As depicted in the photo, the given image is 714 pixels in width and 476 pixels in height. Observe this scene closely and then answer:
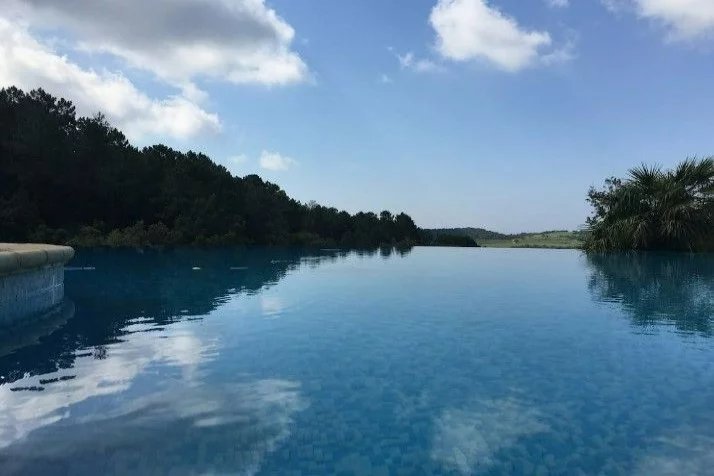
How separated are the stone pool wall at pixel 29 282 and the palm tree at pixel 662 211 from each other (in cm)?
3486

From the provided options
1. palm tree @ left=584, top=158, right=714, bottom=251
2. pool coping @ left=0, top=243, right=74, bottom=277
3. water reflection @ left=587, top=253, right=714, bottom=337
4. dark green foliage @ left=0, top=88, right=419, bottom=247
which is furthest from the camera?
dark green foliage @ left=0, top=88, right=419, bottom=247

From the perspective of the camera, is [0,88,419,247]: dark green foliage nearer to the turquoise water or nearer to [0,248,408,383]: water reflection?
[0,248,408,383]: water reflection

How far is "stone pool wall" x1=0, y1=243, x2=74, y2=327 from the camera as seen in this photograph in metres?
8.59

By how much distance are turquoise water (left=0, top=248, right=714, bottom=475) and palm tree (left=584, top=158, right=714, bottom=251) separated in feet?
85.2

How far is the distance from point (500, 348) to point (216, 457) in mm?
5060

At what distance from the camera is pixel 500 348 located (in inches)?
312

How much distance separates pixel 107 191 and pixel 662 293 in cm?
4187

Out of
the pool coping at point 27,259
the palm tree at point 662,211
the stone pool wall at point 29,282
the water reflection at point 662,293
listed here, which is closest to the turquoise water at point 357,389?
the water reflection at point 662,293

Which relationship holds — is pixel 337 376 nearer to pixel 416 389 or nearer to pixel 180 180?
pixel 416 389

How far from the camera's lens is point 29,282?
974 centimetres

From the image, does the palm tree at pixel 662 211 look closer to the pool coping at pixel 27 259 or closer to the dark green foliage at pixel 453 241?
the dark green foliage at pixel 453 241

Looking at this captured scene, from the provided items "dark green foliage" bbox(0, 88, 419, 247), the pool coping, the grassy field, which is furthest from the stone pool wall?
the grassy field

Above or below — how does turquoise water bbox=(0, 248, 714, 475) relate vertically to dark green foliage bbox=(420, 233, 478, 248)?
below

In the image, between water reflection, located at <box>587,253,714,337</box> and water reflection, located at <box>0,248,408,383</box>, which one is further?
water reflection, located at <box>587,253,714,337</box>
